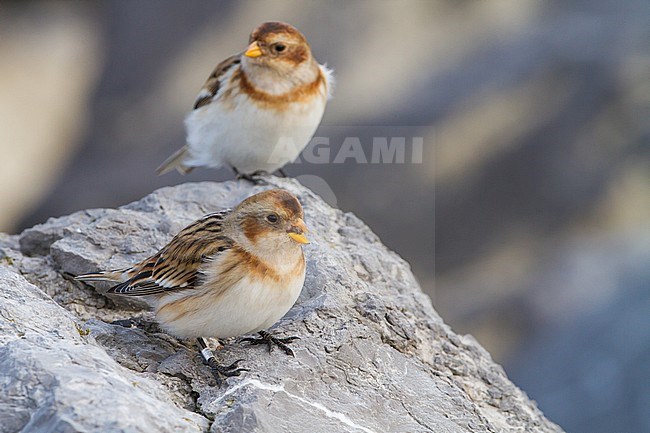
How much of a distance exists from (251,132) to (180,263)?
2215 mm

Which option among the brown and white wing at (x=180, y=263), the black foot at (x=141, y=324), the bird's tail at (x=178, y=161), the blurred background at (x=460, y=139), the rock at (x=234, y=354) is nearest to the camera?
the rock at (x=234, y=354)

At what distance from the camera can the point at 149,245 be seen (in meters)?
4.55

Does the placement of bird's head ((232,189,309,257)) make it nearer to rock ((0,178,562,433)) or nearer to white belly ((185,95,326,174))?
rock ((0,178,562,433))

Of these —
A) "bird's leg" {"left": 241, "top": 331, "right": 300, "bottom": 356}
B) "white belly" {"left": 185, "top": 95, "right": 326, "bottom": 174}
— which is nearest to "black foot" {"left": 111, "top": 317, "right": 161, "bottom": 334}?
"bird's leg" {"left": 241, "top": 331, "right": 300, "bottom": 356}

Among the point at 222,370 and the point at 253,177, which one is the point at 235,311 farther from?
the point at 253,177

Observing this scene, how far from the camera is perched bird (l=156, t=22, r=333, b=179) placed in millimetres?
5895

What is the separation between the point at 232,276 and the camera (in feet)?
12.3

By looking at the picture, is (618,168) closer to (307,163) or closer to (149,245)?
(307,163)

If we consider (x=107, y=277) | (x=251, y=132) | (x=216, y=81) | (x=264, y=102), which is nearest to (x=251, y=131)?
(x=251, y=132)

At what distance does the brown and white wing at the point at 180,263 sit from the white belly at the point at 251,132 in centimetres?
198

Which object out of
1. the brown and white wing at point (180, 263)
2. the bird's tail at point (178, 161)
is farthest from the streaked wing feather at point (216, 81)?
the brown and white wing at point (180, 263)

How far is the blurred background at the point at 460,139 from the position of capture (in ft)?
31.5

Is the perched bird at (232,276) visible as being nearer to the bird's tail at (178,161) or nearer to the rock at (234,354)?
the rock at (234,354)

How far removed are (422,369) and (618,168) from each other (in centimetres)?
744
